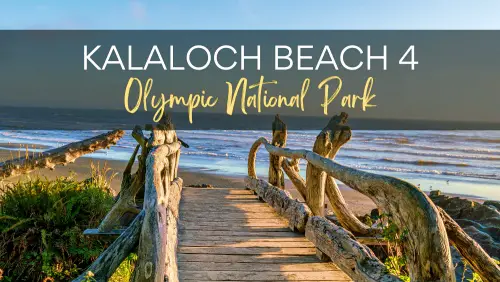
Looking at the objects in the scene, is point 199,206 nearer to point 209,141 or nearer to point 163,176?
point 163,176

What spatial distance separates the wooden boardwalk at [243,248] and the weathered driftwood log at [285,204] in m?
0.12

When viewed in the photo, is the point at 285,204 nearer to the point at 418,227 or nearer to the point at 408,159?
the point at 418,227

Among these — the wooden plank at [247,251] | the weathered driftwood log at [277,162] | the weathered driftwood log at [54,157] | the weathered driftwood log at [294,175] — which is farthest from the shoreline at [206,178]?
the wooden plank at [247,251]

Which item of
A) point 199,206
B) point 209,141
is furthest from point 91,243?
point 209,141

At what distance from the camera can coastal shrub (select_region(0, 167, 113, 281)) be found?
678cm

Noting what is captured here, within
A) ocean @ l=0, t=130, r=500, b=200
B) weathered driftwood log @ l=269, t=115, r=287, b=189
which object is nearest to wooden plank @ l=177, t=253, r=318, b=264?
weathered driftwood log @ l=269, t=115, r=287, b=189

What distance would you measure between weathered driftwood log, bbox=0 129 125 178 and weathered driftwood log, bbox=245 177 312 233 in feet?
8.79

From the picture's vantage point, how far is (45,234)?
674 centimetres

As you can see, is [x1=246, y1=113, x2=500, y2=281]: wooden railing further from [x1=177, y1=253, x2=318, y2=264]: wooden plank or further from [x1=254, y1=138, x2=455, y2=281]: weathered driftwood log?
[x1=177, y1=253, x2=318, y2=264]: wooden plank

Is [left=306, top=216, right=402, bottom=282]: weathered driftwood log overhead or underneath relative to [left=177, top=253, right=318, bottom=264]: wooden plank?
overhead

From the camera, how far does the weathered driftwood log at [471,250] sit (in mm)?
3574

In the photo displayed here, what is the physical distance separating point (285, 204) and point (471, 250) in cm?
394

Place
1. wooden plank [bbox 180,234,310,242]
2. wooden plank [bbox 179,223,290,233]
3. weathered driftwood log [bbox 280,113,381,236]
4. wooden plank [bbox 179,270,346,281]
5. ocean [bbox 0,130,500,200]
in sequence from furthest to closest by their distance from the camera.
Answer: ocean [bbox 0,130,500,200] → weathered driftwood log [bbox 280,113,381,236] → wooden plank [bbox 179,223,290,233] → wooden plank [bbox 180,234,310,242] → wooden plank [bbox 179,270,346,281]

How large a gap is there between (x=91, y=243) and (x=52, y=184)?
4.24ft
